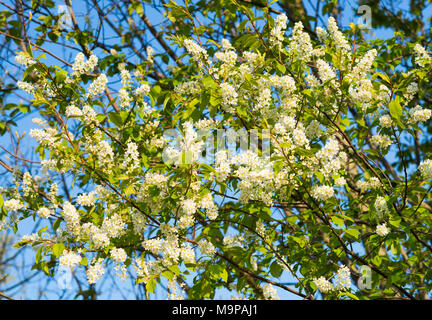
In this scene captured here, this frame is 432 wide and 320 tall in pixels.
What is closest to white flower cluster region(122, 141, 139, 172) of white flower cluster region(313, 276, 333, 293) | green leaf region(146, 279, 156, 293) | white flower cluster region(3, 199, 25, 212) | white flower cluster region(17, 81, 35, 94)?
green leaf region(146, 279, 156, 293)

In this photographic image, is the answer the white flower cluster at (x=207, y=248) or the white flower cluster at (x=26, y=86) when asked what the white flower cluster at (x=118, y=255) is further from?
the white flower cluster at (x=26, y=86)

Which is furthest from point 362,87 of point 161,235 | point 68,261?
point 68,261

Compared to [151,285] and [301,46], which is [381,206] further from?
[151,285]

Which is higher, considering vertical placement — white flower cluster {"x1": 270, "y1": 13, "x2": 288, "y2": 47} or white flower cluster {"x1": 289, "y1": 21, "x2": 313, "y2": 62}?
white flower cluster {"x1": 270, "y1": 13, "x2": 288, "y2": 47}

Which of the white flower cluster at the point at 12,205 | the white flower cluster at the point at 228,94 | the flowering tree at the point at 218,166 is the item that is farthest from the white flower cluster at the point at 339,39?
the white flower cluster at the point at 12,205

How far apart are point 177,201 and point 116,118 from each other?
3.01ft

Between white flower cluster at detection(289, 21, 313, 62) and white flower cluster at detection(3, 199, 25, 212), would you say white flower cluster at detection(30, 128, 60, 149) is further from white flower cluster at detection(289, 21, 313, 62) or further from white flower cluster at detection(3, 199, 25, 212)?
white flower cluster at detection(289, 21, 313, 62)

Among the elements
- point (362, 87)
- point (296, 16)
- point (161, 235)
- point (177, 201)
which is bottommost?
point (161, 235)

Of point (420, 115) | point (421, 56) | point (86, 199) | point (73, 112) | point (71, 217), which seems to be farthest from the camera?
point (421, 56)

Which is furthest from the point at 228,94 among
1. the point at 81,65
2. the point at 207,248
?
the point at 81,65

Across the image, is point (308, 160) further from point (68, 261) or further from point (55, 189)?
point (55, 189)

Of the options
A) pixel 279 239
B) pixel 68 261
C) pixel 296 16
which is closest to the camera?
pixel 68 261

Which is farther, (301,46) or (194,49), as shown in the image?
(301,46)

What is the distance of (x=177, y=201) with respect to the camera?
121 inches
